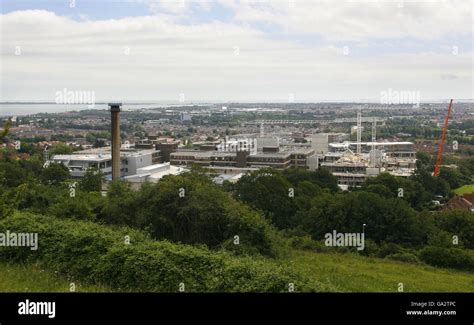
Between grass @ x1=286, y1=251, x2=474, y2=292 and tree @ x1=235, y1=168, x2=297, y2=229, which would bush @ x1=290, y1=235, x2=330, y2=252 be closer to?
grass @ x1=286, y1=251, x2=474, y2=292

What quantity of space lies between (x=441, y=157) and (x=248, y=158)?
15.1m

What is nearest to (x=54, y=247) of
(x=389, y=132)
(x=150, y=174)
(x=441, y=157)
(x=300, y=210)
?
(x=300, y=210)

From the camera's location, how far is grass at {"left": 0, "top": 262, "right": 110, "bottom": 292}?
6.02 meters

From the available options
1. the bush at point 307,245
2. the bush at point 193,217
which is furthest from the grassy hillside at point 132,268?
the bush at point 307,245

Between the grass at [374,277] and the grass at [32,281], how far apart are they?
10.1ft

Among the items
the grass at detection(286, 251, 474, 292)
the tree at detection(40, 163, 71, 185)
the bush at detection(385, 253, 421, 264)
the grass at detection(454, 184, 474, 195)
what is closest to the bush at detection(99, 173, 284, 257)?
the grass at detection(286, 251, 474, 292)

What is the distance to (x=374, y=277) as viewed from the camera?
28.6ft

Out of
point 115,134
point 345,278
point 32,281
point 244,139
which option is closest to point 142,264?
point 32,281

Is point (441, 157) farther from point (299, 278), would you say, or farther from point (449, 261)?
point (299, 278)

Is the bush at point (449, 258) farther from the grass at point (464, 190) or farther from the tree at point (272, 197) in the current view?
the grass at point (464, 190)

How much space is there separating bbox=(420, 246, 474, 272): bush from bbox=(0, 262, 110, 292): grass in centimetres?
954

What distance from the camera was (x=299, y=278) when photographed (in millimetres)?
5859

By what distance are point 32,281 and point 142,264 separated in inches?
56.5

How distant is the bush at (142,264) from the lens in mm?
5988
